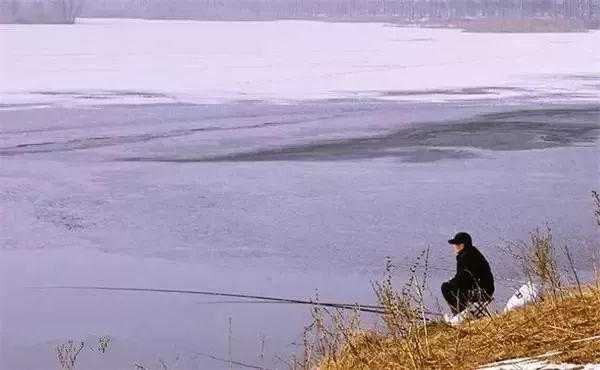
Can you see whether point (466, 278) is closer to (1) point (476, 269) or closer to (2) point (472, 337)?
(1) point (476, 269)

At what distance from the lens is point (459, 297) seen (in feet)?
17.4

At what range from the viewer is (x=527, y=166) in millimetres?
11664

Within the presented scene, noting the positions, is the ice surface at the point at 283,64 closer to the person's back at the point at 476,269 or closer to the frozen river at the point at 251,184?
the frozen river at the point at 251,184

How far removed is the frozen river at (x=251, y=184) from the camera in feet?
21.6

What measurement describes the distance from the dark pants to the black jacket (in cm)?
3

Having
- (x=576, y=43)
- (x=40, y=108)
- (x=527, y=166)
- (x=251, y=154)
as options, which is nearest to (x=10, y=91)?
(x=40, y=108)

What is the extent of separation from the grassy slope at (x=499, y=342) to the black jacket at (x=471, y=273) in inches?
40.1

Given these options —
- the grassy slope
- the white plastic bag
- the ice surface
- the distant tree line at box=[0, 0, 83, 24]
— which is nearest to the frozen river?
the ice surface

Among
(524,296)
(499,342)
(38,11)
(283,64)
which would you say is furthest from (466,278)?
(38,11)

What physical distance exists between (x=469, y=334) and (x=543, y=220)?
514 cm

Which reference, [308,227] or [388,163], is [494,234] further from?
[388,163]

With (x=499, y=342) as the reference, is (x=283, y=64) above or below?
above

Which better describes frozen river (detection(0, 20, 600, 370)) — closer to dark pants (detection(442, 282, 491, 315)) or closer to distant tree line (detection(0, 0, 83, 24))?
dark pants (detection(442, 282, 491, 315))

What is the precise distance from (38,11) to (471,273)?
2720 centimetres
